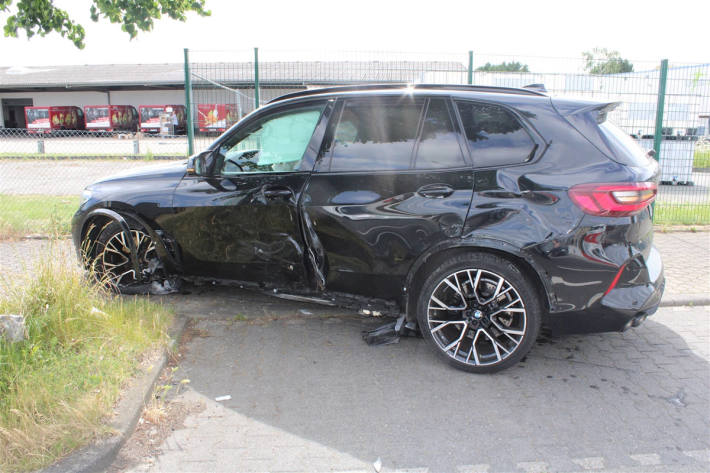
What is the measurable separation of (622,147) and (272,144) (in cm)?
265

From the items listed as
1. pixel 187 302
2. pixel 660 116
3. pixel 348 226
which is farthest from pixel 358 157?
pixel 660 116

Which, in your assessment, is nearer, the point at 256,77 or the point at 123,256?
the point at 123,256

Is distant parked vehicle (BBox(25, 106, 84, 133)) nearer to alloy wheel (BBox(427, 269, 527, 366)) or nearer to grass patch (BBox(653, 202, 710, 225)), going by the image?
grass patch (BBox(653, 202, 710, 225))

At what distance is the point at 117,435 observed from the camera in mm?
2959

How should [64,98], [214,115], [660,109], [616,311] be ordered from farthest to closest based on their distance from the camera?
[64,98] < [214,115] < [660,109] < [616,311]

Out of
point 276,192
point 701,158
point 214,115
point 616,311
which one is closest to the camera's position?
point 616,311

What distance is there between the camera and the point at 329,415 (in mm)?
3352

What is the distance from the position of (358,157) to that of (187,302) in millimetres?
2366

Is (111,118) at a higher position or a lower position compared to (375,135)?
higher

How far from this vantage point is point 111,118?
132 ft

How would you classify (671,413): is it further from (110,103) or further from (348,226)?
(110,103)

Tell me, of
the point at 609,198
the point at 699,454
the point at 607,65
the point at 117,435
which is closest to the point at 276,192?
the point at 117,435

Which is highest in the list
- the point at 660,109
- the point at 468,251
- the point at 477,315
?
the point at 660,109

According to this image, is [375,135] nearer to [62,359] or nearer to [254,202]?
[254,202]
